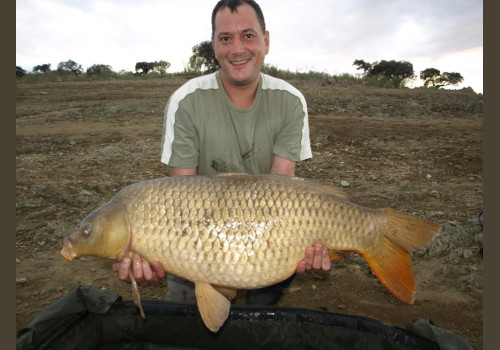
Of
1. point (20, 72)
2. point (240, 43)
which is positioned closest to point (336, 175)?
point (240, 43)

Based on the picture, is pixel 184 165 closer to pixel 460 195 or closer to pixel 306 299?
pixel 306 299

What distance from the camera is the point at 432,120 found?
277 inches

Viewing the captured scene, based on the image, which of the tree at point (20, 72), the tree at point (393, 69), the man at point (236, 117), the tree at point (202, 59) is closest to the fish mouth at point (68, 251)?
the man at point (236, 117)

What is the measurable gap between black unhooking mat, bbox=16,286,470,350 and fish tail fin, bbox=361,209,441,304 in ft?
0.68

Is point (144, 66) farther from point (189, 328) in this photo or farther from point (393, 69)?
point (189, 328)

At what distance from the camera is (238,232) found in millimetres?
1493

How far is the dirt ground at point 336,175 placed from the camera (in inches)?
93.4

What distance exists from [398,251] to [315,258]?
29 cm

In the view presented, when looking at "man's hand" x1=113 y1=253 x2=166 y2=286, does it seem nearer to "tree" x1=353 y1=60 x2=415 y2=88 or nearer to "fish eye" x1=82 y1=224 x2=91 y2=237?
"fish eye" x1=82 y1=224 x2=91 y2=237

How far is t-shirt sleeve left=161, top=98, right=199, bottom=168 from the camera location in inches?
80.5

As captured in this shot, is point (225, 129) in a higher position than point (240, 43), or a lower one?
lower

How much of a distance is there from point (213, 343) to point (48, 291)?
43.0 inches

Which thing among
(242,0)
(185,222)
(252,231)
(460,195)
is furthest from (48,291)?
(460,195)

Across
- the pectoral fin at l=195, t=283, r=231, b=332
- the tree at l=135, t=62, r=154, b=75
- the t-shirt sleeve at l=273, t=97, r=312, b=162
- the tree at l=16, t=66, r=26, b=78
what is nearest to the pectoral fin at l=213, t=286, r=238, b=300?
the pectoral fin at l=195, t=283, r=231, b=332
